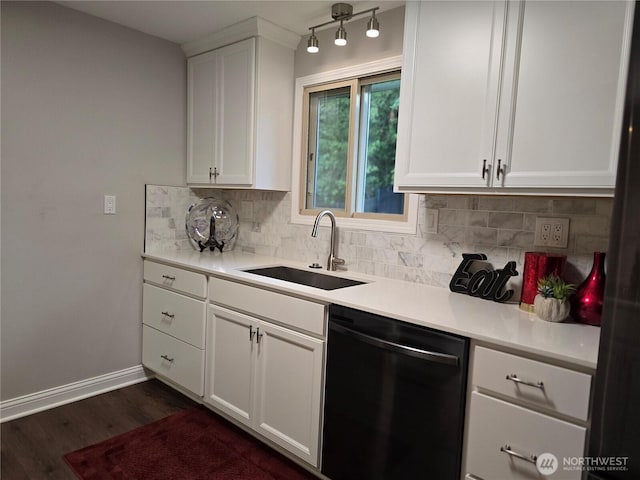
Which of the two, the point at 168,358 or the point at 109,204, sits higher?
the point at 109,204

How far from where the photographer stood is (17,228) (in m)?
2.35

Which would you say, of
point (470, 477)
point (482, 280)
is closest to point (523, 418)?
point (470, 477)

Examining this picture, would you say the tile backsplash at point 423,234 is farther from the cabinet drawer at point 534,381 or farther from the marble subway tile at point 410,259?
the cabinet drawer at point 534,381

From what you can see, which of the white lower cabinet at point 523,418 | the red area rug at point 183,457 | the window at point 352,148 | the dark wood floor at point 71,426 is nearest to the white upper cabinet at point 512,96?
the window at point 352,148

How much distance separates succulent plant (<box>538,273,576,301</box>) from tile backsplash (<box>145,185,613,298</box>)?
20 cm

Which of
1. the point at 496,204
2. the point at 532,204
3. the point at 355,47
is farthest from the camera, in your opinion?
the point at 355,47

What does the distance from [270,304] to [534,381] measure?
116cm

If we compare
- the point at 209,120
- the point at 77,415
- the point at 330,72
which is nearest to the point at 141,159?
the point at 209,120

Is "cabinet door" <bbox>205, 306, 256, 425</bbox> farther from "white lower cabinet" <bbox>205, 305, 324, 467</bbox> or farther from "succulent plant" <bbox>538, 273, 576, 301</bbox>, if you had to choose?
"succulent plant" <bbox>538, 273, 576, 301</bbox>

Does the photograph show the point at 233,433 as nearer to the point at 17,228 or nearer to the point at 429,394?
the point at 429,394

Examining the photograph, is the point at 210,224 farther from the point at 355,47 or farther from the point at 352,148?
the point at 355,47

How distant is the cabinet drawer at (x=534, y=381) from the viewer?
1.19 metres

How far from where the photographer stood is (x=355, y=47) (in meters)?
2.43

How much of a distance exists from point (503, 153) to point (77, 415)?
2625mm
